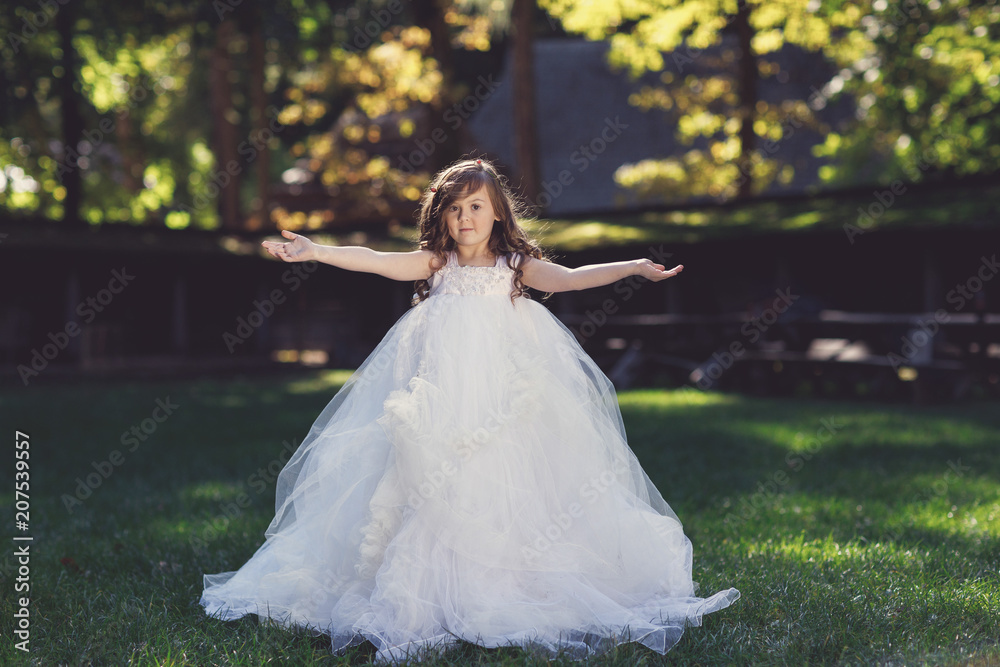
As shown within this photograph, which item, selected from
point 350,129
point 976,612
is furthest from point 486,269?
point 350,129

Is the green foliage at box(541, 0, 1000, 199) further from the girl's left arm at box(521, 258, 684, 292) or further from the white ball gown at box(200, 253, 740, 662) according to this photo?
the white ball gown at box(200, 253, 740, 662)

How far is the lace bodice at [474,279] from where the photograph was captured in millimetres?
3877

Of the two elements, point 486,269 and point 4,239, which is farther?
point 4,239

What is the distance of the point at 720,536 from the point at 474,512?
7.32 ft

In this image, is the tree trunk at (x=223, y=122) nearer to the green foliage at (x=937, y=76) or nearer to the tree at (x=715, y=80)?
the tree at (x=715, y=80)

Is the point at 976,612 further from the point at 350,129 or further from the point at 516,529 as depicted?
the point at 350,129

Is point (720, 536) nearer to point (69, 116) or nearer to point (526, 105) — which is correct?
point (526, 105)

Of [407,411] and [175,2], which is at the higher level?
[175,2]

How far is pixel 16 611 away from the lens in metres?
3.94

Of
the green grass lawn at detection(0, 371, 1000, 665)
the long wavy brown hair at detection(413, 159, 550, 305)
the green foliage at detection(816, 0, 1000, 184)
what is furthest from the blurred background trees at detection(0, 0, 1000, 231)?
the long wavy brown hair at detection(413, 159, 550, 305)

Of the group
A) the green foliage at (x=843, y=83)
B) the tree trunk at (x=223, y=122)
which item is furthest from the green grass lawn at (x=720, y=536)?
the tree trunk at (x=223, y=122)

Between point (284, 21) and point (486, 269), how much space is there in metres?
17.6

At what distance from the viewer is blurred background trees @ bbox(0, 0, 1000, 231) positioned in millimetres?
12117

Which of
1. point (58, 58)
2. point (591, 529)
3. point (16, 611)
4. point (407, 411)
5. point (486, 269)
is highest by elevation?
point (58, 58)
